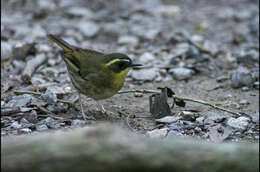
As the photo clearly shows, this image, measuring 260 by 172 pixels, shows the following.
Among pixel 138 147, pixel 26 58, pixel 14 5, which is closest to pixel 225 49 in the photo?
pixel 26 58

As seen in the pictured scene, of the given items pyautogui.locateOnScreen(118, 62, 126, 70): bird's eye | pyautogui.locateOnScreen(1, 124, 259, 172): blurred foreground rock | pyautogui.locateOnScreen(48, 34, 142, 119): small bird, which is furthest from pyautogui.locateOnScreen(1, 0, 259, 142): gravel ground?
pyautogui.locateOnScreen(1, 124, 259, 172): blurred foreground rock

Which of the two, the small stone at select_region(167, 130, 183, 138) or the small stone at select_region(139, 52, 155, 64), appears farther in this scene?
the small stone at select_region(139, 52, 155, 64)

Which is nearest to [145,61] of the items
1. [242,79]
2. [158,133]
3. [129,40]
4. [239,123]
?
[129,40]

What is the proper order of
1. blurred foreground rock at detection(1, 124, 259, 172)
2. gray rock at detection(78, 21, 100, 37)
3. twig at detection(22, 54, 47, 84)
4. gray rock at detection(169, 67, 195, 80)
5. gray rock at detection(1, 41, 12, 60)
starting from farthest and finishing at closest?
gray rock at detection(78, 21, 100, 37)
gray rock at detection(1, 41, 12, 60)
gray rock at detection(169, 67, 195, 80)
twig at detection(22, 54, 47, 84)
blurred foreground rock at detection(1, 124, 259, 172)

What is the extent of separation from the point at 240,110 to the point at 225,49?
11.2ft

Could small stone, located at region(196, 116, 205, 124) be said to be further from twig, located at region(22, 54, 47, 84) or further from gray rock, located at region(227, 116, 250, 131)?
twig, located at region(22, 54, 47, 84)

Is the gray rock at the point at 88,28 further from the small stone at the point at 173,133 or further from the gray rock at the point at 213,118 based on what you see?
the small stone at the point at 173,133

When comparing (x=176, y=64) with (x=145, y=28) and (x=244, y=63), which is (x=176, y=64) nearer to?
(x=244, y=63)

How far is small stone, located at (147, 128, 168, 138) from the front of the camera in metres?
4.94

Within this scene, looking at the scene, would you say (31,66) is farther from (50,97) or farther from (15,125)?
(15,125)

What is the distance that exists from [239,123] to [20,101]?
10.2ft

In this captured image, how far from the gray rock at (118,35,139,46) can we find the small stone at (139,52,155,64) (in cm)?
80

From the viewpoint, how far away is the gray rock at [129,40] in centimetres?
939

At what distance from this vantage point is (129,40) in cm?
947
